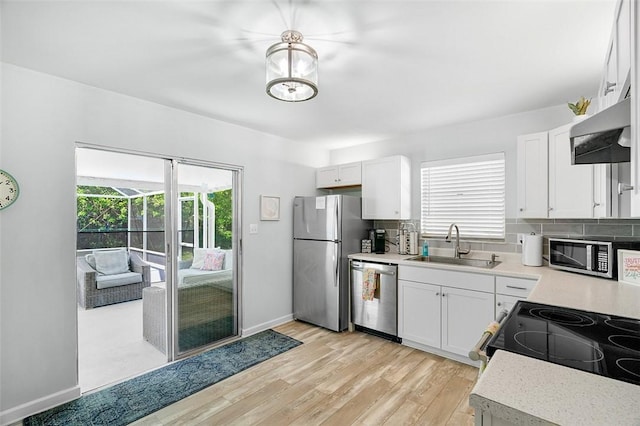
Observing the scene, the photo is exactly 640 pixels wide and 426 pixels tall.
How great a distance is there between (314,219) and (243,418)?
2283 millimetres

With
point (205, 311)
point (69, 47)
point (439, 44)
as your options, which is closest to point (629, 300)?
point (439, 44)

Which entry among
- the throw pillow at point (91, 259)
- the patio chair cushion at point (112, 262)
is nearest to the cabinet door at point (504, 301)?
the patio chair cushion at point (112, 262)

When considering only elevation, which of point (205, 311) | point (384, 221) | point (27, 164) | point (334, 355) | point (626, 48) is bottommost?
point (334, 355)

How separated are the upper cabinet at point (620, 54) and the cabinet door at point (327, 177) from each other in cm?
298

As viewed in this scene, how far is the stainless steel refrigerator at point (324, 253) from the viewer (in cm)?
372

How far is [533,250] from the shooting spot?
9.37 ft

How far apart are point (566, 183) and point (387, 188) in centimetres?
173

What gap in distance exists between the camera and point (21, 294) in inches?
85.6

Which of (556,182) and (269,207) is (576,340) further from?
(269,207)

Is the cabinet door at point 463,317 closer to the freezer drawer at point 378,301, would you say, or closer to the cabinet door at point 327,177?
the freezer drawer at point 378,301

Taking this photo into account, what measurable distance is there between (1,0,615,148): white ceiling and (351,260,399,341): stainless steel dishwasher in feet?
5.78

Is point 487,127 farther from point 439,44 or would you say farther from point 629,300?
point 629,300

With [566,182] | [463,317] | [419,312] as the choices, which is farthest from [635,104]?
[419,312]

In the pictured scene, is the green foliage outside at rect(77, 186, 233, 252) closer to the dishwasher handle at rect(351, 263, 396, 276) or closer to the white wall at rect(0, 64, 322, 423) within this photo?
the white wall at rect(0, 64, 322, 423)
